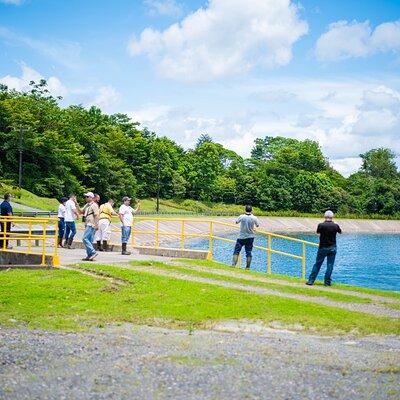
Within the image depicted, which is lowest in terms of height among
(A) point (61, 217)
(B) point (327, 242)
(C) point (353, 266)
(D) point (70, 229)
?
(C) point (353, 266)

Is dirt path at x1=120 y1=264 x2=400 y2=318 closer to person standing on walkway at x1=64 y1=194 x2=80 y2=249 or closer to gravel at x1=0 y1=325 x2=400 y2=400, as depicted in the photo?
gravel at x1=0 y1=325 x2=400 y2=400

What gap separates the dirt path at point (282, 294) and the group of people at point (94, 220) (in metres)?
1.88

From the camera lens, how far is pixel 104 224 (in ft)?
72.9

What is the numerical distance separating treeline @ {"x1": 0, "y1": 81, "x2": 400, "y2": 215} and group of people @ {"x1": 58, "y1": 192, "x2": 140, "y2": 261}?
4580 centimetres

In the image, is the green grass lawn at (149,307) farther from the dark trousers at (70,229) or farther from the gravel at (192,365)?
the dark trousers at (70,229)

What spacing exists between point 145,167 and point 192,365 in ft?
317

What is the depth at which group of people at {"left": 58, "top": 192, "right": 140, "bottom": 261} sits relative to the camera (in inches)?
754

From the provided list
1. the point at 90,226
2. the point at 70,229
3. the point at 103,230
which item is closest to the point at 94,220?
the point at 90,226

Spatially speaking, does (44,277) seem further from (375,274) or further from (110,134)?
(110,134)

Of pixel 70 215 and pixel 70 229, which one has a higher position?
pixel 70 215

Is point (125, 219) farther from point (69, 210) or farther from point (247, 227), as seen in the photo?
point (247, 227)

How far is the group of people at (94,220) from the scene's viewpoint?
62.8 feet

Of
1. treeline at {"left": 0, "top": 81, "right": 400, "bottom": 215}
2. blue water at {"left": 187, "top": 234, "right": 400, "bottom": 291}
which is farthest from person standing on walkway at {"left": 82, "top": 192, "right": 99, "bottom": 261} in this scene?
treeline at {"left": 0, "top": 81, "right": 400, "bottom": 215}

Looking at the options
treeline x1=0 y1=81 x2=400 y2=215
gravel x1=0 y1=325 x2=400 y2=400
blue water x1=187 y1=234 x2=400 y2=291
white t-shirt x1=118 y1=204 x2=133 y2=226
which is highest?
treeline x1=0 y1=81 x2=400 y2=215
